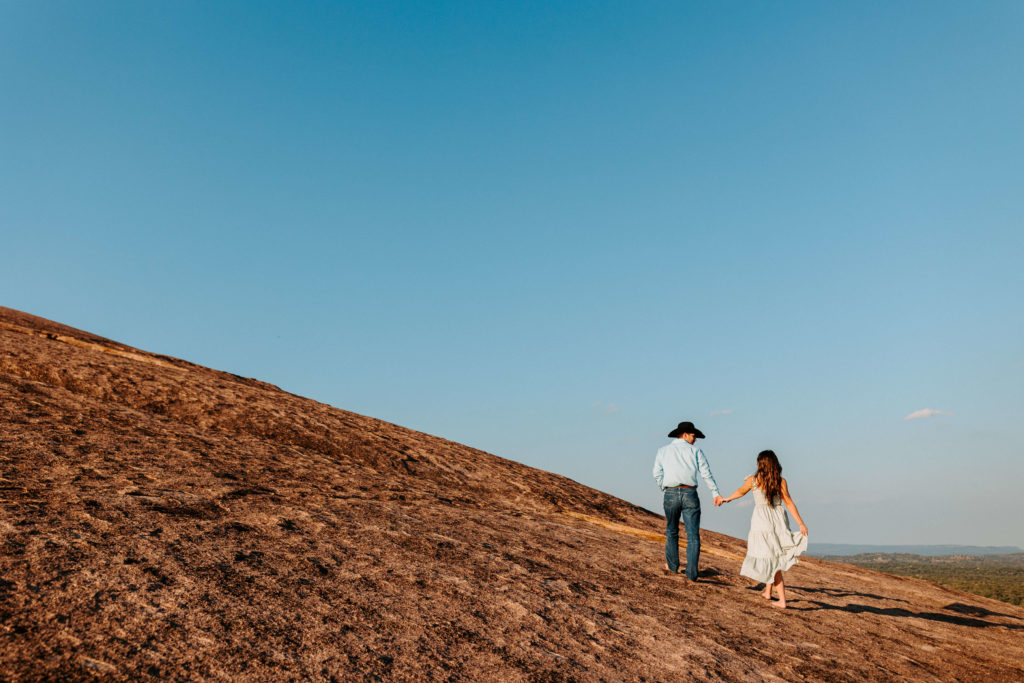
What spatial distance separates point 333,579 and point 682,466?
6.81 meters

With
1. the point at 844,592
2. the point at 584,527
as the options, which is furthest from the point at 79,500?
the point at 844,592

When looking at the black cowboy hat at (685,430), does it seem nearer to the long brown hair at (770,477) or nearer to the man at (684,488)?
the man at (684,488)

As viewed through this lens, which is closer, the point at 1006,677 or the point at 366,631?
the point at 366,631

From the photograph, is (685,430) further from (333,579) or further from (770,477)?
(333,579)

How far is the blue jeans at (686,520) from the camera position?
1259cm

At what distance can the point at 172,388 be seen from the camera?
17.8 m

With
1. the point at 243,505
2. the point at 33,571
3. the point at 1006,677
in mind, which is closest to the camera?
the point at 33,571

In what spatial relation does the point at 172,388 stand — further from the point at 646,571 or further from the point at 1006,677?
the point at 1006,677

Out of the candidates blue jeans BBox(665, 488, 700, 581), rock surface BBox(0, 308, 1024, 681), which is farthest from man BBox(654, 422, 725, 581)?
rock surface BBox(0, 308, 1024, 681)

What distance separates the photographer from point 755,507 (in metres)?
12.4

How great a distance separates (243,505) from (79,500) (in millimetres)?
2155

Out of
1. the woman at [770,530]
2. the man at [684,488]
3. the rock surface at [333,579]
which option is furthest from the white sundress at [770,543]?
the man at [684,488]

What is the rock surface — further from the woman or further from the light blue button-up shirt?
the light blue button-up shirt

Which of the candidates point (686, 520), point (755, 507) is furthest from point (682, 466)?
point (755, 507)
